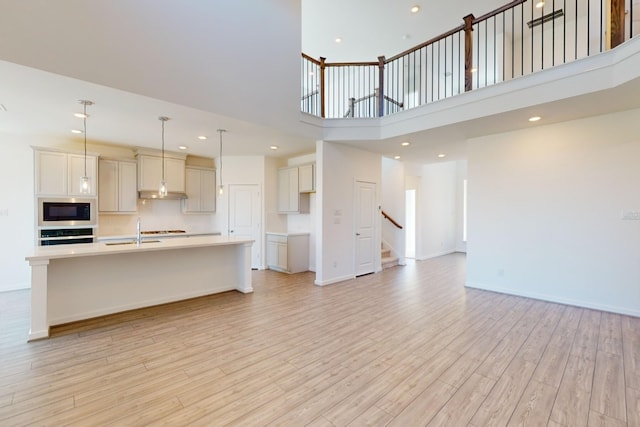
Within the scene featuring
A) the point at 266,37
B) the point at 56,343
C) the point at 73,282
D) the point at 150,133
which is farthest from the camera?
the point at 150,133

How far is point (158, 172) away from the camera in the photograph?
609cm

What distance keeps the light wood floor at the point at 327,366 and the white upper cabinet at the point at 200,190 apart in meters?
3.14

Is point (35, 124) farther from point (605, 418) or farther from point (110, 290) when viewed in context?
point (605, 418)

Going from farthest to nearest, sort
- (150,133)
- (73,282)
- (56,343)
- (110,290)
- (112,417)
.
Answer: (150,133)
(110,290)
(73,282)
(56,343)
(112,417)

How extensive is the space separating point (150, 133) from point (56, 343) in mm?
3327

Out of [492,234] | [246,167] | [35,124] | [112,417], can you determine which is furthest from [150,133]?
[492,234]

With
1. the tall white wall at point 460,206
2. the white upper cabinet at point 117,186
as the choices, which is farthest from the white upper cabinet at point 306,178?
the tall white wall at point 460,206

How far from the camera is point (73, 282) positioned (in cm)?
354

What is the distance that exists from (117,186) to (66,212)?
959mm

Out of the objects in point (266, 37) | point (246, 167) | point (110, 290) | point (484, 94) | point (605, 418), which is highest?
point (266, 37)

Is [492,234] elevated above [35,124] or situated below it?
below

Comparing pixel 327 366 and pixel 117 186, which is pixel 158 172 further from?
pixel 327 366

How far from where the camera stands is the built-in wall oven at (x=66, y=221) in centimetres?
480

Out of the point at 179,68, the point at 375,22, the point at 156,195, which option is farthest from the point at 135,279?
the point at 375,22
